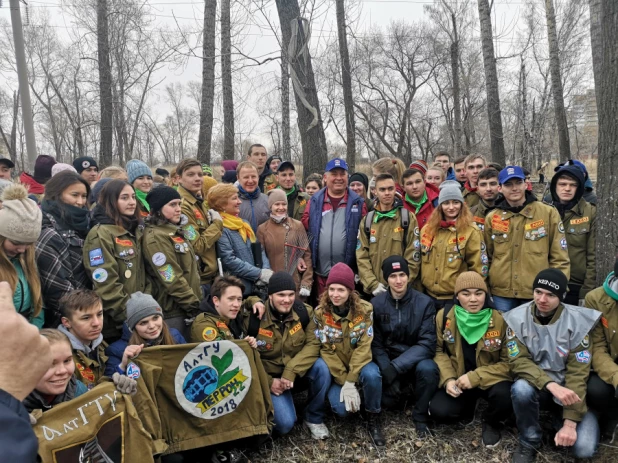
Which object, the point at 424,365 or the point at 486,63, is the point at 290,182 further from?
the point at 486,63

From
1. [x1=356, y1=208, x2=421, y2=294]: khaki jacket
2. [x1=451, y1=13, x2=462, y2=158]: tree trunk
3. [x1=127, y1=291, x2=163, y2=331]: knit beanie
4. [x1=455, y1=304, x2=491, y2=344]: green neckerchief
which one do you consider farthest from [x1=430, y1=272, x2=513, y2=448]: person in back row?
[x1=451, y1=13, x2=462, y2=158]: tree trunk

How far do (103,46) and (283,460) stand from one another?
10.8 m

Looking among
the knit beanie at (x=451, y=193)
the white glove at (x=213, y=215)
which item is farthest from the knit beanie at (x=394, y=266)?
the white glove at (x=213, y=215)

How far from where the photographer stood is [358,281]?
17.1ft

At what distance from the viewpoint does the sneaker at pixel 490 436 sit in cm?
386

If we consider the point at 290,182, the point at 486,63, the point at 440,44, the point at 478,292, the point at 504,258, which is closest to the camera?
the point at 478,292

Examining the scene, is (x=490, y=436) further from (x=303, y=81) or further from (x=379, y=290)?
(x=303, y=81)

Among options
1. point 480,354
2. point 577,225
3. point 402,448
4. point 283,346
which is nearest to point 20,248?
point 283,346

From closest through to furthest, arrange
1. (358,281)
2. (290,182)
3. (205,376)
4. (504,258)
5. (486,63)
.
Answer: (205,376) → (504,258) → (358,281) → (290,182) → (486,63)

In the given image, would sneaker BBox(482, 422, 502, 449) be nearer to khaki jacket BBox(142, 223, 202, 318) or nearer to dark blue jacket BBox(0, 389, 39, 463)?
khaki jacket BBox(142, 223, 202, 318)

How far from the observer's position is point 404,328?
438 centimetres

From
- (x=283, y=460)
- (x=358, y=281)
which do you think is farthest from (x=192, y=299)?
(x=358, y=281)

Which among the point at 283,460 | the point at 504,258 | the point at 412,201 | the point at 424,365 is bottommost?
the point at 283,460

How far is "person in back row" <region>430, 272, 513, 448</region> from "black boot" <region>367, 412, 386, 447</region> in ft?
1.72
